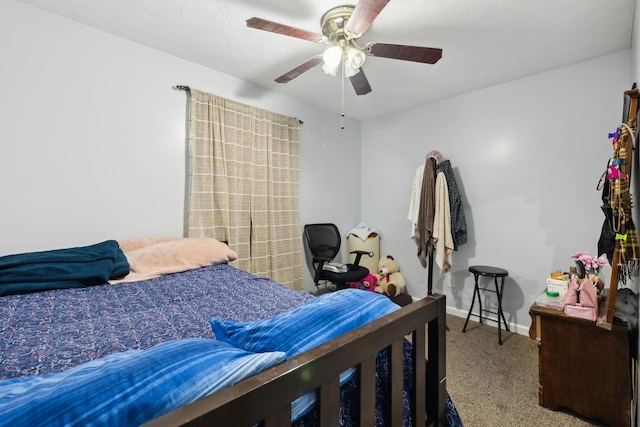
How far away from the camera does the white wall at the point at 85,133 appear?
6.21 feet

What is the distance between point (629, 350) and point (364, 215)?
297 cm

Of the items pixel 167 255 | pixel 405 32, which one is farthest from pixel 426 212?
pixel 167 255

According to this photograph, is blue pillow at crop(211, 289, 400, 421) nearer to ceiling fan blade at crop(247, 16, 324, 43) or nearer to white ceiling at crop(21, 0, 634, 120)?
ceiling fan blade at crop(247, 16, 324, 43)

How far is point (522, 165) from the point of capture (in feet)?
9.52

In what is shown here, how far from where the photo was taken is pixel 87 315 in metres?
1.32

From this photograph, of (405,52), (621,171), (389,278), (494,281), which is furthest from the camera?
(389,278)

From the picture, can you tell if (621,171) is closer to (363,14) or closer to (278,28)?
(363,14)

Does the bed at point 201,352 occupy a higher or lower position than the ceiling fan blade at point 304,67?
lower

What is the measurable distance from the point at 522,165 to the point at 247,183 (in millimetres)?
2699

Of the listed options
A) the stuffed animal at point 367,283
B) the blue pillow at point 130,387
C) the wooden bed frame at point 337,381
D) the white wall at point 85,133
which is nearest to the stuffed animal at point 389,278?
the stuffed animal at point 367,283

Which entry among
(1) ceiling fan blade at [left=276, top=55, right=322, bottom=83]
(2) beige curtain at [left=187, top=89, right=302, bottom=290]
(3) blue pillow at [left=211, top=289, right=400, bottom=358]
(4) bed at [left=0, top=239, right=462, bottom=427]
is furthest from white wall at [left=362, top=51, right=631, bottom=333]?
(3) blue pillow at [left=211, top=289, right=400, bottom=358]

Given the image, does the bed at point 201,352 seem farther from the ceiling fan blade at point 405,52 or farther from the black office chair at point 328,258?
the ceiling fan blade at point 405,52

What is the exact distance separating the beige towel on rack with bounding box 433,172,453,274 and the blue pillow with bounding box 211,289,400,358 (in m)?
2.37

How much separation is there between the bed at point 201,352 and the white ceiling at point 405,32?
162 centimetres
